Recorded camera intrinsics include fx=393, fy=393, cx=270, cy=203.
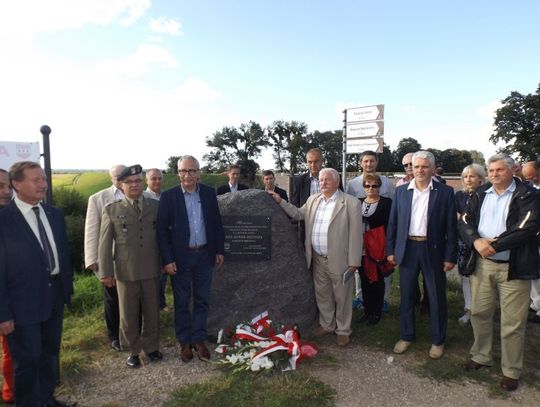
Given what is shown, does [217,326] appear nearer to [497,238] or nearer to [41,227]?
[41,227]

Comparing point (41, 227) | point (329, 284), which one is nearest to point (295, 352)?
point (329, 284)

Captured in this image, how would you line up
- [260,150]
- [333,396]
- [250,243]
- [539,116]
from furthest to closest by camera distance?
[260,150]
[539,116]
[250,243]
[333,396]

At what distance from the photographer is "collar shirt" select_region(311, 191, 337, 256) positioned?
4.55m

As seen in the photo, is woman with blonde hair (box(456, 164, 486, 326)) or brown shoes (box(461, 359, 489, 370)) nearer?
brown shoes (box(461, 359, 489, 370))

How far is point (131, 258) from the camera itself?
3885 millimetres

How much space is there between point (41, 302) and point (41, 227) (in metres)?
A: 0.58

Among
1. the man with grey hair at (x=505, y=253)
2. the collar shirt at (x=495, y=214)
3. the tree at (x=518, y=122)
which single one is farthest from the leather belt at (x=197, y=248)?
Answer: the tree at (x=518, y=122)

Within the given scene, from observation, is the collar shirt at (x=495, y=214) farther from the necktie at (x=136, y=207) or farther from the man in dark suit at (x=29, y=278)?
the man in dark suit at (x=29, y=278)

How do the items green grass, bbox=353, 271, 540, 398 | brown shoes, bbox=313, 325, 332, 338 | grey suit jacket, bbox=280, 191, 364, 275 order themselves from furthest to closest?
1. brown shoes, bbox=313, 325, 332, 338
2. grey suit jacket, bbox=280, 191, 364, 275
3. green grass, bbox=353, 271, 540, 398

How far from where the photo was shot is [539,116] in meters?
41.2

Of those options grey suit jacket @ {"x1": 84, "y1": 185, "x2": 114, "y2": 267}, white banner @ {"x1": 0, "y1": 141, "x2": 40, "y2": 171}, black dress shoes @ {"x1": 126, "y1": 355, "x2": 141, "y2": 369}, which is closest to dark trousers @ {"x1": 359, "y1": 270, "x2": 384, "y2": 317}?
black dress shoes @ {"x1": 126, "y1": 355, "x2": 141, "y2": 369}

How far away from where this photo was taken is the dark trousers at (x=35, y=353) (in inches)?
115

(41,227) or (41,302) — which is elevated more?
(41,227)

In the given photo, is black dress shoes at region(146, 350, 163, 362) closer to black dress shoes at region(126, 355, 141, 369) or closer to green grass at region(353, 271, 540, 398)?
black dress shoes at region(126, 355, 141, 369)
